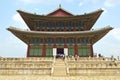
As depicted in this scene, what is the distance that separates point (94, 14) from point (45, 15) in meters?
10.0

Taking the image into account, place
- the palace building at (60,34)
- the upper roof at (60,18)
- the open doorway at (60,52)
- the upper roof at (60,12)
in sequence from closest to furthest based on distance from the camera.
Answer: the palace building at (60,34) < the open doorway at (60,52) < the upper roof at (60,18) < the upper roof at (60,12)

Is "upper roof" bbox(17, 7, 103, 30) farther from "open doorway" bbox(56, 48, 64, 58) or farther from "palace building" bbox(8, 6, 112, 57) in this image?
"open doorway" bbox(56, 48, 64, 58)

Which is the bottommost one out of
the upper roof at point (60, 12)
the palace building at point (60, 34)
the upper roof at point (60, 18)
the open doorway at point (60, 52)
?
the open doorway at point (60, 52)

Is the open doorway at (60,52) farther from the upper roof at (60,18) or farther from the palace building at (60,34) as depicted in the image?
the upper roof at (60,18)

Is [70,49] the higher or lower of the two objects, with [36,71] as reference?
higher

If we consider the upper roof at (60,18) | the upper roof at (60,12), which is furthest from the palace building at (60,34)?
the upper roof at (60,12)

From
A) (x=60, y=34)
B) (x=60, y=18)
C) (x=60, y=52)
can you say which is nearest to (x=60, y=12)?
(x=60, y=18)

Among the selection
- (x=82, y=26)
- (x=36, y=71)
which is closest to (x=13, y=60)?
(x=36, y=71)

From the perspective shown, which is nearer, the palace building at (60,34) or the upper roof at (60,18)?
the palace building at (60,34)

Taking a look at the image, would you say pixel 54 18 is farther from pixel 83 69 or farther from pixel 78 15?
pixel 83 69

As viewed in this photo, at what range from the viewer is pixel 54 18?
4391cm

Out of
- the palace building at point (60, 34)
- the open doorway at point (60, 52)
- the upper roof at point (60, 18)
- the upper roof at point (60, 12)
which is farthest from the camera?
the upper roof at point (60, 12)

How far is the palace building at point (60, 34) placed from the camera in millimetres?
41688

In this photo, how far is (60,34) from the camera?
4172 centimetres
